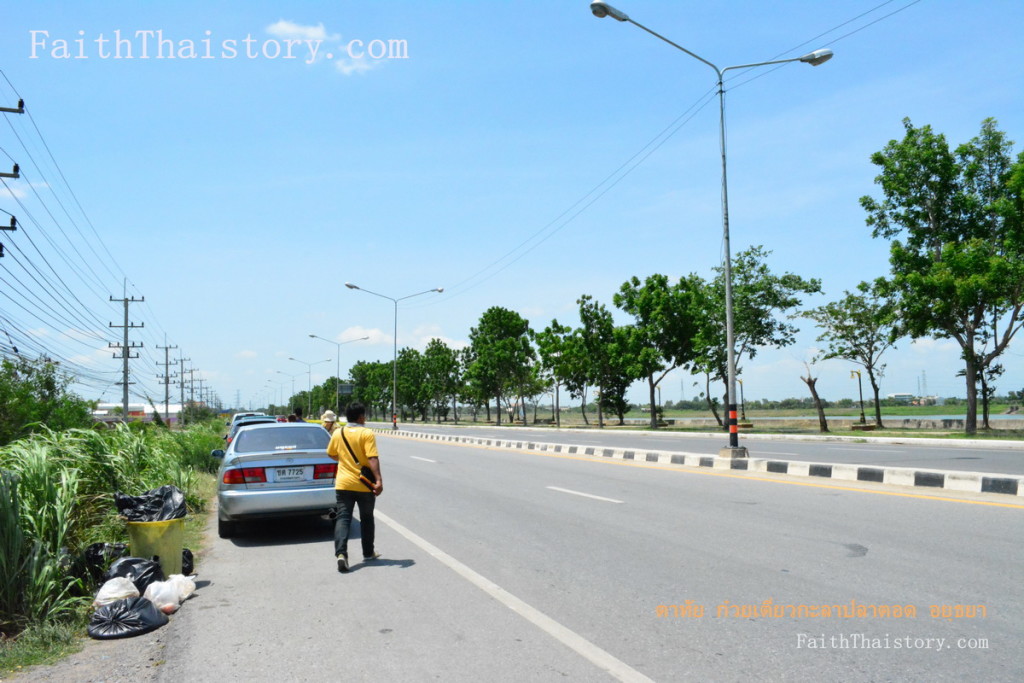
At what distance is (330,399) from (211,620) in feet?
496

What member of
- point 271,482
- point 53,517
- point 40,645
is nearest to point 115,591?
point 40,645

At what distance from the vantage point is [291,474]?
9336 millimetres

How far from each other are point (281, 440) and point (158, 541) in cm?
318

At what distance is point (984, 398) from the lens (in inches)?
1436

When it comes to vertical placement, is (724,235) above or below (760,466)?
above

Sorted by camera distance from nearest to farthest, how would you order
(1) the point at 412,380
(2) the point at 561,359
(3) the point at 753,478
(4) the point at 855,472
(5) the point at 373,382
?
1. (4) the point at 855,472
2. (3) the point at 753,478
3. (2) the point at 561,359
4. (1) the point at 412,380
5. (5) the point at 373,382

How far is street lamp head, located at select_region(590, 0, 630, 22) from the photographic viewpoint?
51.5 ft

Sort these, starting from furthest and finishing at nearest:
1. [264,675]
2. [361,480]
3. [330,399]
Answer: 1. [330,399]
2. [361,480]
3. [264,675]

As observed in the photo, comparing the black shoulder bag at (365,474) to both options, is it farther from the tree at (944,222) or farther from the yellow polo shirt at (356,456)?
the tree at (944,222)

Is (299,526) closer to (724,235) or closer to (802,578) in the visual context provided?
(802,578)

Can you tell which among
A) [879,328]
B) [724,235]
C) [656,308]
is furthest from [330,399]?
[724,235]

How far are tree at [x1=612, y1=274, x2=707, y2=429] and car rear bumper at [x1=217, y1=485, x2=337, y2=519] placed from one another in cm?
3906

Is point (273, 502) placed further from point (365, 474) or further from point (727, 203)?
point (727, 203)

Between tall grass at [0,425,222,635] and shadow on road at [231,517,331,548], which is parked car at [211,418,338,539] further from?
tall grass at [0,425,222,635]
